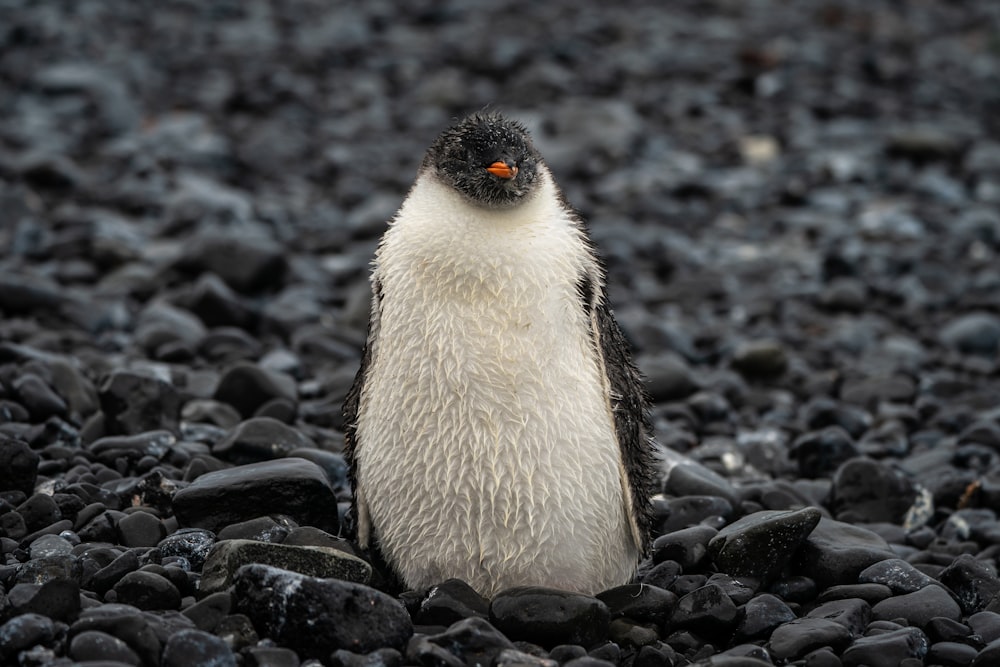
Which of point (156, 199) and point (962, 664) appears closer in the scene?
point (962, 664)

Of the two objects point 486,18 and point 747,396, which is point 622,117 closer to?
point 486,18

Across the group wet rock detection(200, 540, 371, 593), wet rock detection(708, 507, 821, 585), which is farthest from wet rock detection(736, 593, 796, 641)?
wet rock detection(200, 540, 371, 593)

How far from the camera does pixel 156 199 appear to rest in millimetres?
13812

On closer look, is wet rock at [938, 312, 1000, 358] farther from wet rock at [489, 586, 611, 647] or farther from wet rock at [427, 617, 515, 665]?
wet rock at [427, 617, 515, 665]

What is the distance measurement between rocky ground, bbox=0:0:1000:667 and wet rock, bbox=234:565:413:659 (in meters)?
0.01

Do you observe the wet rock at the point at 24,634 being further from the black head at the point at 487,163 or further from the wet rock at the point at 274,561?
the black head at the point at 487,163

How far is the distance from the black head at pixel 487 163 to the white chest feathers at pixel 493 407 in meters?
0.08

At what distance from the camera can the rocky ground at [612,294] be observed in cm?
513

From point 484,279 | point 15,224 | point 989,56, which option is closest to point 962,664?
point 484,279

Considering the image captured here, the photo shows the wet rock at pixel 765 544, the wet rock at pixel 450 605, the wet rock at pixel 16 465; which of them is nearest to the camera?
the wet rock at pixel 450 605

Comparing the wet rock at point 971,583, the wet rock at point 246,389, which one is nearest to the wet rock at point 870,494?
the wet rock at point 971,583

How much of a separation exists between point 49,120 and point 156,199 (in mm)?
3280

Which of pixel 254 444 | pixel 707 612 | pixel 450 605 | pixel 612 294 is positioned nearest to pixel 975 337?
pixel 612 294

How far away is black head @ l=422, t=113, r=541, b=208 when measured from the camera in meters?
5.39
